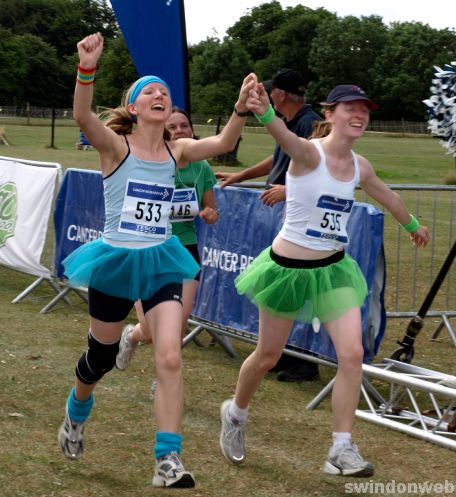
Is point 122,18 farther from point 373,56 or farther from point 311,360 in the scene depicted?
point 373,56

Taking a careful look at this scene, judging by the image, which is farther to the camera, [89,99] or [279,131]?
[279,131]

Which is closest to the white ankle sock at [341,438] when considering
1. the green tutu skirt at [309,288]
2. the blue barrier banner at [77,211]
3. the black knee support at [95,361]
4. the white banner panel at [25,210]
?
the green tutu skirt at [309,288]

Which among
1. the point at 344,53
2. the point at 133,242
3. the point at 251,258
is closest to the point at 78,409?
the point at 133,242

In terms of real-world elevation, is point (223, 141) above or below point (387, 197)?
above

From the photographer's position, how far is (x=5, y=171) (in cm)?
1109

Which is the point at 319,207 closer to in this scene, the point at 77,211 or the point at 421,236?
the point at 421,236

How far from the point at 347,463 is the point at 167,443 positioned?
0.94 meters

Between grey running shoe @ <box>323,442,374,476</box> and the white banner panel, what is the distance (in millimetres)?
5738

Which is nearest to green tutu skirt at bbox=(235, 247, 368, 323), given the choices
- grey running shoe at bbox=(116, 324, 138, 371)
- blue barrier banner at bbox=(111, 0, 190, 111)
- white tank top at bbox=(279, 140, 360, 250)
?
white tank top at bbox=(279, 140, 360, 250)

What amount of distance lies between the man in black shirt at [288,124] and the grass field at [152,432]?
13 cm

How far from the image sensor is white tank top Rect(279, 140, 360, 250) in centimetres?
562

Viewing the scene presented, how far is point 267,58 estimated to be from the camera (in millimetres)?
122250

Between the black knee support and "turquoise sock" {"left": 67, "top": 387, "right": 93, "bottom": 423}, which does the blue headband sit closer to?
the black knee support

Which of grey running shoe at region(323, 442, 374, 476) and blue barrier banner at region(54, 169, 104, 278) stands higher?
blue barrier banner at region(54, 169, 104, 278)
